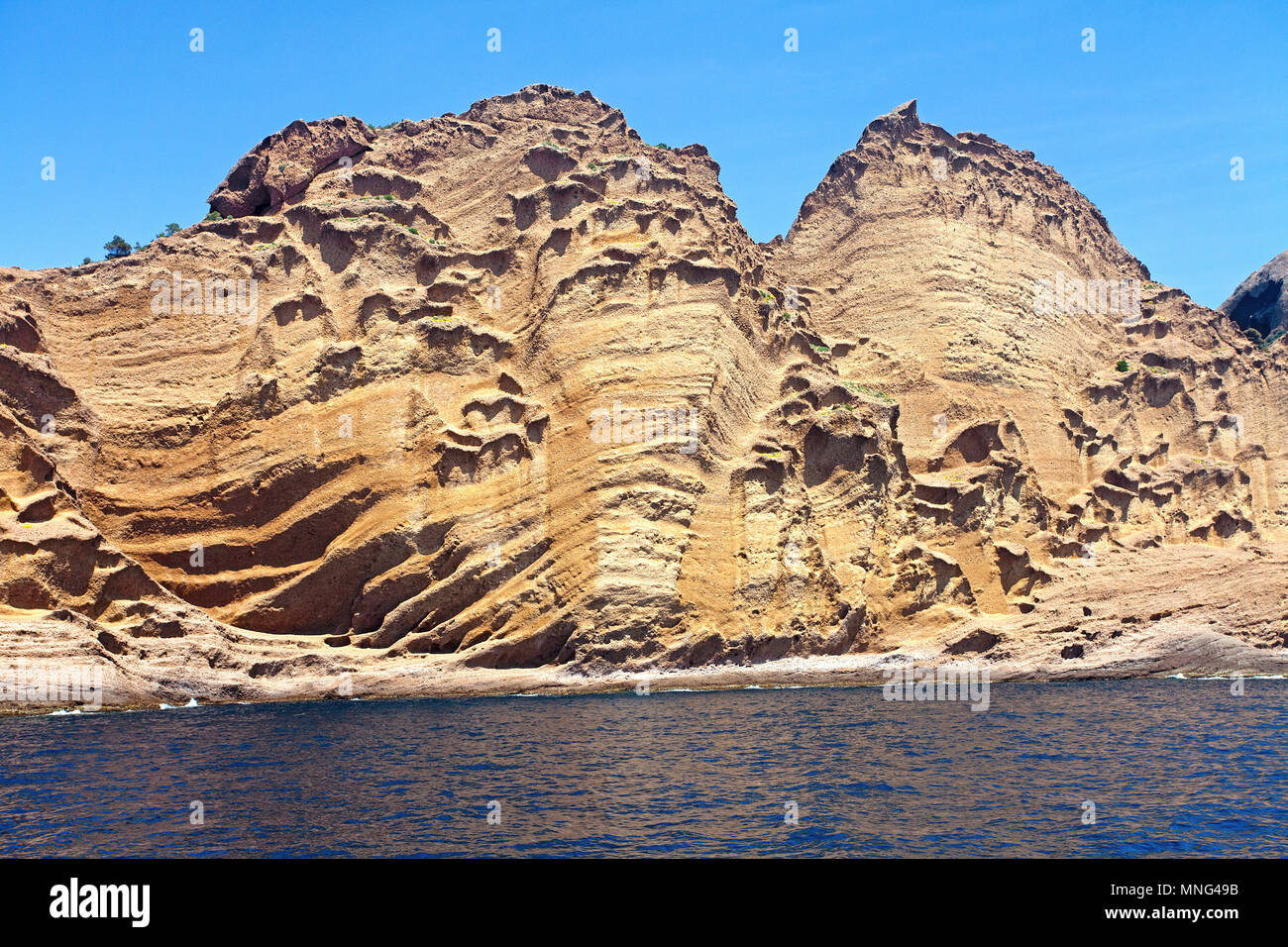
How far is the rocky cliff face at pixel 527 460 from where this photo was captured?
181 feet

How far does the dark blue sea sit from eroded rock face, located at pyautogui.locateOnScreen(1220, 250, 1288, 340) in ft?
263

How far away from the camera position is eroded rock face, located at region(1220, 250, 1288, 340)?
110188mm

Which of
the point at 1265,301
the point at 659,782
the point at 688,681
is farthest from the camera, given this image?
the point at 1265,301

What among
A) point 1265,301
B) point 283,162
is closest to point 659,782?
point 283,162

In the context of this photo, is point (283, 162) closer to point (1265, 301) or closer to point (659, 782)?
point (659, 782)

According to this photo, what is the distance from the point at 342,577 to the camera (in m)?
59.7

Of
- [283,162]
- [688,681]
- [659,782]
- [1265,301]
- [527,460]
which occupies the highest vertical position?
[283,162]

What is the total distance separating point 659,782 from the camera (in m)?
26.5

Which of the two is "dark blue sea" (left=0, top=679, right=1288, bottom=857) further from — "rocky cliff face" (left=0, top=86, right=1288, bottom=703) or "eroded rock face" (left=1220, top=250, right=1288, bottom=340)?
"eroded rock face" (left=1220, top=250, right=1288, bottom=340)

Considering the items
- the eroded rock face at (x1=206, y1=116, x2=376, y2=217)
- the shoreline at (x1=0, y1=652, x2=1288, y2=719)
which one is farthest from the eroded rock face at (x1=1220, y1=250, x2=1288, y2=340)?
the eroded rock face at (x1=206, y1=116, x2=376, y2=217)

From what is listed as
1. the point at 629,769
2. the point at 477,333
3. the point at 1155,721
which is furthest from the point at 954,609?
the point at 629,769

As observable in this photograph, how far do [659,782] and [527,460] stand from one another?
3701 centimetres

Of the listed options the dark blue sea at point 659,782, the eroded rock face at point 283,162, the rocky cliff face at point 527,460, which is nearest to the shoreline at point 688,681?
the rocky cliff face at point 527,460
